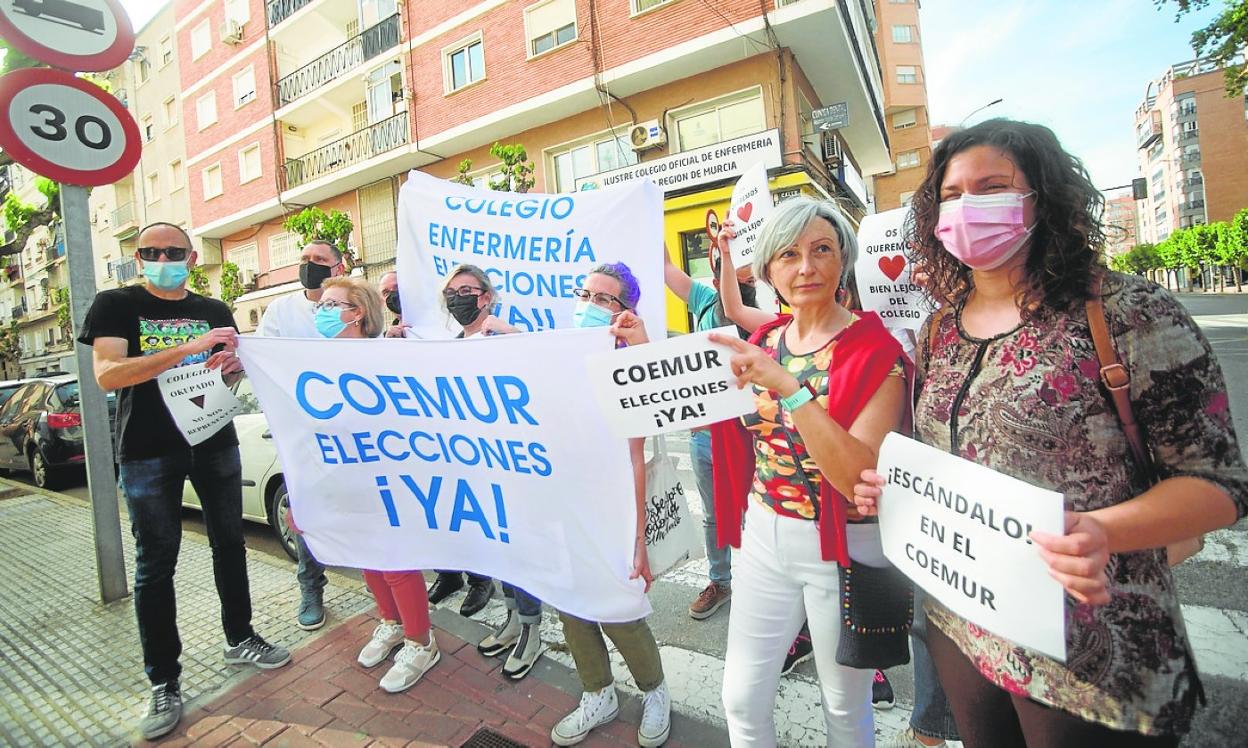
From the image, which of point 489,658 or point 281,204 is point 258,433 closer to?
point 489,658

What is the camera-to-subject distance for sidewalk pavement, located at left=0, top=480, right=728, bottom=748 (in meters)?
2.63

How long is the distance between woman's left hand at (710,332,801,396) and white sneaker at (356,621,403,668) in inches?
101

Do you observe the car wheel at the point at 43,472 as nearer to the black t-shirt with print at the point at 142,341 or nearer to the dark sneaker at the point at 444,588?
the black t-shirt with print at the point at 142,341

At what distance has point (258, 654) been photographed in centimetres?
323

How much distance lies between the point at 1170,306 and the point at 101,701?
15.0 ft

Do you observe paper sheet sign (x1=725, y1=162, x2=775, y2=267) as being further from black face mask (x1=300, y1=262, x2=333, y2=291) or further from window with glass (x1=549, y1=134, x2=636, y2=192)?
window with glass (x1=549, y1=134, x2=636, y2=192)

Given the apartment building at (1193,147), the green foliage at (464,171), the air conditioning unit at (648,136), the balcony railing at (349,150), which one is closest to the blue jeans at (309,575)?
the green foliage at (464,171)

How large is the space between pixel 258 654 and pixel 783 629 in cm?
295

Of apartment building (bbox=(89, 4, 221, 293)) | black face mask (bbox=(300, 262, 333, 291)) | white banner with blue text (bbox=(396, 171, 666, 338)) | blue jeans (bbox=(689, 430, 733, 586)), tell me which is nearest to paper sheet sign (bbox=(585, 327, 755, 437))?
blue jeans (bbox=(689, 430, 733, 586))

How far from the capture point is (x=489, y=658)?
3.17m

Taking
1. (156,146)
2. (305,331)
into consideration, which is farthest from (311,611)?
(156,146)

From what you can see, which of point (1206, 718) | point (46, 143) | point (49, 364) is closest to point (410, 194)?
point (46, 143)

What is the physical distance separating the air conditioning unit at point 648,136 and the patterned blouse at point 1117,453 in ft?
42.8

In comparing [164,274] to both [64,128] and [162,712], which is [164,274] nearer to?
[64,128]
